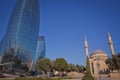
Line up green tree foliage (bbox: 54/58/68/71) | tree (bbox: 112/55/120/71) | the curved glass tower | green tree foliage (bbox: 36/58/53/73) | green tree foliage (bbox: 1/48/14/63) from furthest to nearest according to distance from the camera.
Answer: the curved glass tower, green tree foliage (bbox: 1/48/14/63), green tree foliage (bbox: 54/58/68/71), green tree foliage (bbox: 36/58/53/73), tree (bbox: 112/55/120/71)

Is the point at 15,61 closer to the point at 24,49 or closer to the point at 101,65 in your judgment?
the point at 24,49

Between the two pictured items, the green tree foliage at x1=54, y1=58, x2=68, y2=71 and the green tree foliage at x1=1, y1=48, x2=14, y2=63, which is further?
the green tree foliage at x1=1, y1=48, x2=14, y2=63

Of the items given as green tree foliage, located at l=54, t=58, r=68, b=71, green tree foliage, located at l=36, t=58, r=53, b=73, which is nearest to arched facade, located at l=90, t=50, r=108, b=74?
green tree foliage, located at l=54, t=58, r=68, b=71

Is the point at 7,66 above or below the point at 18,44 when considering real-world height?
below

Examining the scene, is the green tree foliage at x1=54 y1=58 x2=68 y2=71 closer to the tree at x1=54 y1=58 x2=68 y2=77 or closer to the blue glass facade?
the tree at x1=54 y1=58 x2=68 y2=77

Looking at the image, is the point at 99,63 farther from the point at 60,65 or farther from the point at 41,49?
the point at 41,49

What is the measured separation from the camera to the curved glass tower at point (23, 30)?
104 m

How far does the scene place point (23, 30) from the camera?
10794cm

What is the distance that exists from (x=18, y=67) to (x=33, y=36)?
1418 inches

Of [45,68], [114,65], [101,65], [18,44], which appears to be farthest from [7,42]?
[114,65]

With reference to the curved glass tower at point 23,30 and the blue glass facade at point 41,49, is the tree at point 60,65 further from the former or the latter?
the blue glass facade at point 41,49

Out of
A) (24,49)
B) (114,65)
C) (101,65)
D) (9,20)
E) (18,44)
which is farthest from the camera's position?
(9,20)

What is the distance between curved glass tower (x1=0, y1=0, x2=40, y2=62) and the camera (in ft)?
340

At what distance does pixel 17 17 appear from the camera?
110 m
